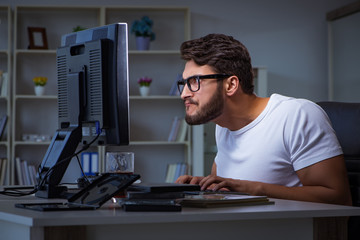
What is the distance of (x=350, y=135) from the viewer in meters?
1.88

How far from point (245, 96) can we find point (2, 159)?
3.02 meters

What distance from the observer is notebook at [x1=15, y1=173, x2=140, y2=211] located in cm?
116

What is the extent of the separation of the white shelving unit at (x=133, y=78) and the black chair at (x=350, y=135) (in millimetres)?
2729

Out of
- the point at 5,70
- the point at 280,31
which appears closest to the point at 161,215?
the point at 5,70

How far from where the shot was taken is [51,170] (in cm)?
156

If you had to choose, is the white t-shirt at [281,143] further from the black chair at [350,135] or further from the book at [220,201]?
the book at [220,201]

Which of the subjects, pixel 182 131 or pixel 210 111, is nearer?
pixel 210 111

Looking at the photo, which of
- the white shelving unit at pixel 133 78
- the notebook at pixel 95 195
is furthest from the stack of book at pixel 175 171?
the notebook at pixel 95 195

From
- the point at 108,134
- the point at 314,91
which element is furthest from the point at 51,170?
the point at 314,91

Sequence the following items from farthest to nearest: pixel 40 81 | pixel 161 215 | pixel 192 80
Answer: pixel 40 81 < pixel 192 80 < pixel 161 215

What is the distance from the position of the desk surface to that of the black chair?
641mm

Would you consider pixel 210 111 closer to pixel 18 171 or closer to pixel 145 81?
pixel 145 81

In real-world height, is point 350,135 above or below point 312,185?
above

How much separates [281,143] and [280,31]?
3.45 m
